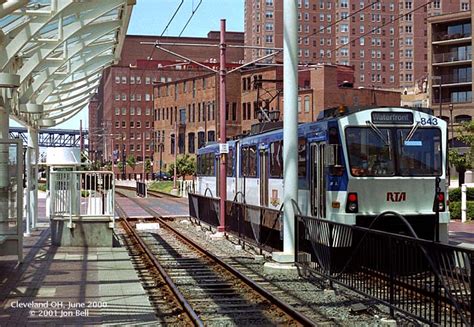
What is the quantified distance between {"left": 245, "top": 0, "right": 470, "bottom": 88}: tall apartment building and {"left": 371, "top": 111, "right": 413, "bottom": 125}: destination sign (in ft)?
437

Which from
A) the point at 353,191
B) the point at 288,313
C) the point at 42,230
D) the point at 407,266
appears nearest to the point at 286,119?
the point at 353,191

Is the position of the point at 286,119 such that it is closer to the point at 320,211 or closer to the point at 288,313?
the point at 320,211

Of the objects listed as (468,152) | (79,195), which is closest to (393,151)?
(79,195)

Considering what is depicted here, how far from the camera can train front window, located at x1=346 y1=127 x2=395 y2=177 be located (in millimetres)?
15141

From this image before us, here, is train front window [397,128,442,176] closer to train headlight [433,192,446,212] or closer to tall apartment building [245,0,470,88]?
train headlight [433,192,446,212]

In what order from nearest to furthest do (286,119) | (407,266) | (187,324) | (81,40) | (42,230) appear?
(407,266), (187,324), (286,119), (81,40), (42,230)

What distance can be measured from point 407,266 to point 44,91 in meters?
17.0

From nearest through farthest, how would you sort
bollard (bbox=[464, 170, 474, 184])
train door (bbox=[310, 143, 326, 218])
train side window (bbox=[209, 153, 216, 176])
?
train door (bbox=[310, 143, 326, 218])
train side window (bbox=[209, 153, 216, 176])
bollard (bbox=[464, 170, 474, 184])

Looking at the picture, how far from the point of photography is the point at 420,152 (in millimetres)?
15625

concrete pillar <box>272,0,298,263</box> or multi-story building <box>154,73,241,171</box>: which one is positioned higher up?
multi-story building <box>154,73,241,171</box>

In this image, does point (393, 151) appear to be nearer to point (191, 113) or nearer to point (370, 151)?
point (370, 151)

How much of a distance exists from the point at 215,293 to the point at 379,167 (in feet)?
15.2

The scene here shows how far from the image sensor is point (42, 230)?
81.5 ft

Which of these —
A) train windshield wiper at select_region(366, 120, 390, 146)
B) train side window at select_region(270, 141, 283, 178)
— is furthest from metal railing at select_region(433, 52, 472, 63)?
train windshield wiper at select_region(366, 120, 390, 146)
